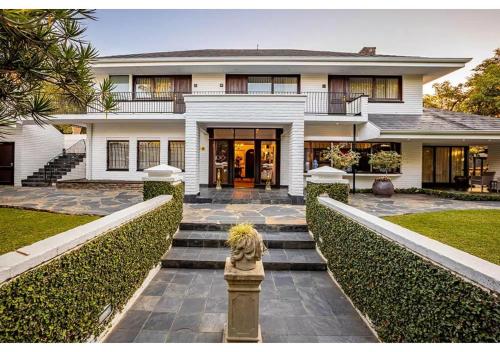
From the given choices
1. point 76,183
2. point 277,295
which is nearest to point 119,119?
point 76,183

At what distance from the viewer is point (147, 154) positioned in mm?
14984

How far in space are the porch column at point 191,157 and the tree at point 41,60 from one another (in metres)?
7.38

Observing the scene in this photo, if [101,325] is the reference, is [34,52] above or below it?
above

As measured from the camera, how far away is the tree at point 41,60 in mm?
2194

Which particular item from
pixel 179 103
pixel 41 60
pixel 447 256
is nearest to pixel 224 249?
pixel 447 256

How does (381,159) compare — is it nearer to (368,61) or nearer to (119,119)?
(368,61)

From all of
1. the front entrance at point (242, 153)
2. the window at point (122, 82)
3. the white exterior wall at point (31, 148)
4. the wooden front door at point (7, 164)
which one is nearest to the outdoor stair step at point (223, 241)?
the front entrance at point (242, 153)

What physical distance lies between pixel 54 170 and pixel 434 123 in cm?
2041

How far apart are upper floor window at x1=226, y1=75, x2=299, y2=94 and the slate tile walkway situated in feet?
37.3

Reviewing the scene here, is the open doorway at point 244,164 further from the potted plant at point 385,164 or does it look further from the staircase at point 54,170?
the staircase at point 54,170

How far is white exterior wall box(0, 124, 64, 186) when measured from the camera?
48.3 ft

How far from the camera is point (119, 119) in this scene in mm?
13695

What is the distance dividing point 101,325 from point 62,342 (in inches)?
29.3

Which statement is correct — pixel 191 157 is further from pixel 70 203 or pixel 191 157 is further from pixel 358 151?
pixel 358 151
